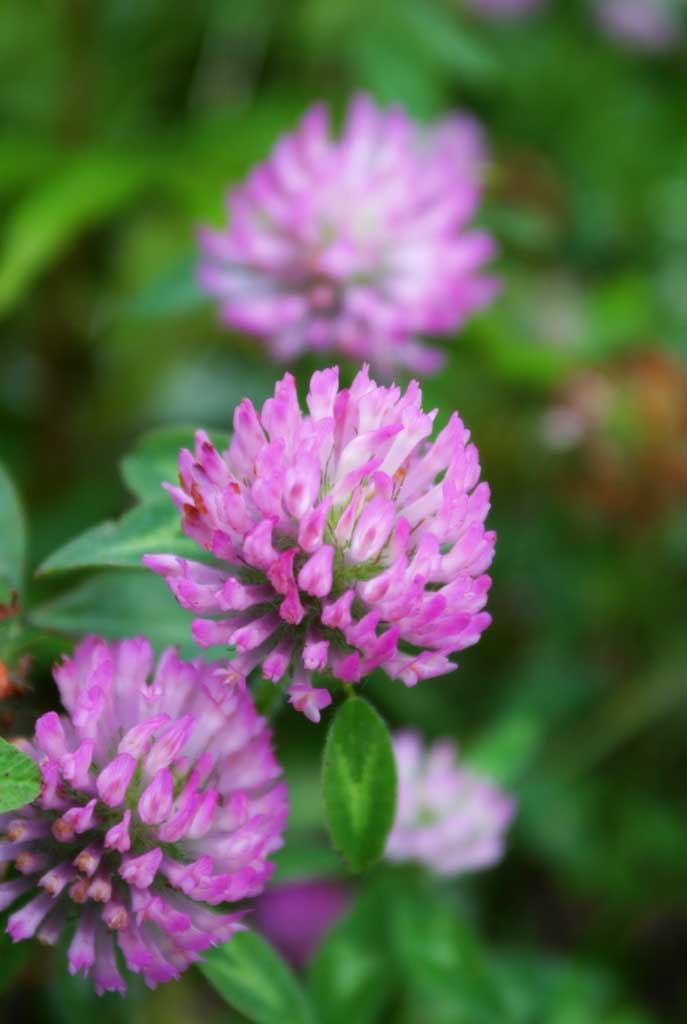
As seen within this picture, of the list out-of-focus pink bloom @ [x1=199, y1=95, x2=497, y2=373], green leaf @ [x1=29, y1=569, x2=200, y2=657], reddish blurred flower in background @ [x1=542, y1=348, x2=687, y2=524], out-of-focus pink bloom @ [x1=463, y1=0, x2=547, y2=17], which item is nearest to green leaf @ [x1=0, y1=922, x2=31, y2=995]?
green leaf @ [x1=29, y1=569, x2=200, y2=657]

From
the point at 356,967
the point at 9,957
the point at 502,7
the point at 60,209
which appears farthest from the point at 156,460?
the point at 502,7

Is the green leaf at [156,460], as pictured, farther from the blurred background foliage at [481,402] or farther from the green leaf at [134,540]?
the blurred background foliage at [481,402]

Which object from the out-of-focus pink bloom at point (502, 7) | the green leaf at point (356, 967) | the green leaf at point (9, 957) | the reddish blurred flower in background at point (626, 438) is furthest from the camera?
the out-of-focus pink bloom at point (502, 7)

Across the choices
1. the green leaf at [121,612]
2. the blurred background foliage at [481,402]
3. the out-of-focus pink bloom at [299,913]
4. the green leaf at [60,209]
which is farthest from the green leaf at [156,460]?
the out-of-focus pink bloom at [299,913]

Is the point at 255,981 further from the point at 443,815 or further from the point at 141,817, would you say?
the point at 443,815

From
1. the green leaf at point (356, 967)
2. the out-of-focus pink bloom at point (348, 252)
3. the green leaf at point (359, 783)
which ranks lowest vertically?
the green leaf at point (356, 967)

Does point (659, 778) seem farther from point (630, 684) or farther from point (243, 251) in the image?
point (243, 251)

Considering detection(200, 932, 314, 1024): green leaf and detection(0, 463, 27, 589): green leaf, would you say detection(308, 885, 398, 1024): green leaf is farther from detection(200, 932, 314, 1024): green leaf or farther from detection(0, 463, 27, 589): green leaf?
detection(0, 463, 27, 589): green leaf
